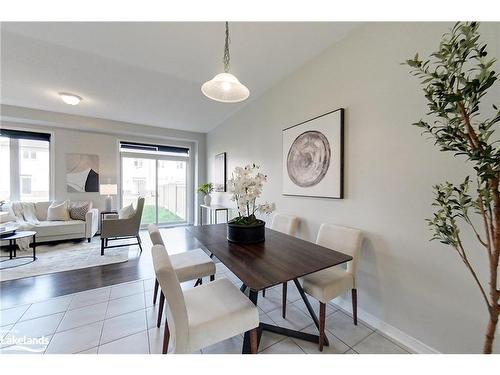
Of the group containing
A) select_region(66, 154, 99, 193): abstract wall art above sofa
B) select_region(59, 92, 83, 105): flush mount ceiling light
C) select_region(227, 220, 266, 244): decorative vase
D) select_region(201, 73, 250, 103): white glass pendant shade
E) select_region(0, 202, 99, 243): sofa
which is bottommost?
select_region(0, 202, 99, 243): sofa

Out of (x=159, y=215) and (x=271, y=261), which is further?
(x=159, y=215)

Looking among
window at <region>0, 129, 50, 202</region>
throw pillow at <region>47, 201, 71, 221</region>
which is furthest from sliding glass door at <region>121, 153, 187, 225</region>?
window at <region>0, 129, 50, 202</region>

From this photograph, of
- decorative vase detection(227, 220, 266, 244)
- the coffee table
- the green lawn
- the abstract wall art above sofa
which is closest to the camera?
decorative vase detection(227, 220, 266, 244)

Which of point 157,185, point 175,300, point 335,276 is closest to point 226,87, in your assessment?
point 175,300

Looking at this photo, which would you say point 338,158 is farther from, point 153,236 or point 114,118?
point 114,118

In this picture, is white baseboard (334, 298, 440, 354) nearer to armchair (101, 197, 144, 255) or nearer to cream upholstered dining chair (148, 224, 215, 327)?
cream upholstered dining chair (148, 224, 215, 327)

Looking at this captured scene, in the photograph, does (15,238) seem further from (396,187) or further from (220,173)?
(396,187)

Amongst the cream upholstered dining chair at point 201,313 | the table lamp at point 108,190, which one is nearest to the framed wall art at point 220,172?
the table lamp at point 108,190

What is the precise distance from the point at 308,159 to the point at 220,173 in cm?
275

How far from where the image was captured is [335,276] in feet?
5.35

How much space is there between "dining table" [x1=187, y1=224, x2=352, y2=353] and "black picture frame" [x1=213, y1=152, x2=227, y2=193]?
8.51ft

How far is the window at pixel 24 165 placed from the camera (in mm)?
4023

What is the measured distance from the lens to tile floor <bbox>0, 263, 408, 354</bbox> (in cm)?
148
